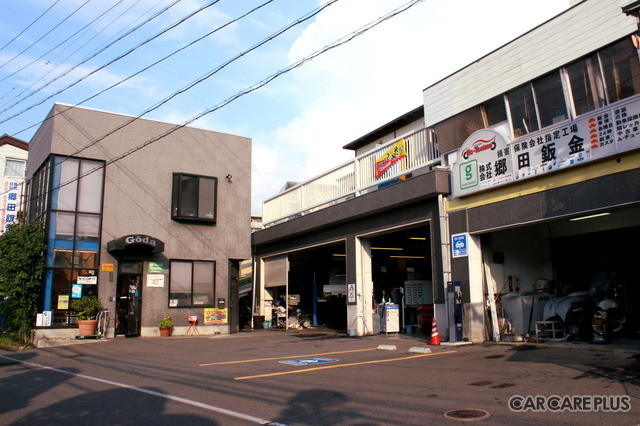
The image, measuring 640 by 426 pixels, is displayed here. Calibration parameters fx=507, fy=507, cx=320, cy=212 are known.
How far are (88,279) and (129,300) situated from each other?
185 cm

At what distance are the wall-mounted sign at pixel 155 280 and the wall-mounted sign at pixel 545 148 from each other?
12986 millimetres

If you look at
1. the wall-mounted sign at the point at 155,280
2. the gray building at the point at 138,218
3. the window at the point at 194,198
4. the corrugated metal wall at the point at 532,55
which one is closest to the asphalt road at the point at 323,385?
the gray building at the point at 138,218

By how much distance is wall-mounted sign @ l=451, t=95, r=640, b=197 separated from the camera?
35.8ft

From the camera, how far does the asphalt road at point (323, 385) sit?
6.35 m

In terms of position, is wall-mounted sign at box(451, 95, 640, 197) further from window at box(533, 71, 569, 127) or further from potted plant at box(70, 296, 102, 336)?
potted plant at box(70, 296, 102, 336)

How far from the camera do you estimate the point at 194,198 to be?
75.9 feet

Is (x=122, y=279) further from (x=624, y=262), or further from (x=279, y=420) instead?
(x=624, y=262)

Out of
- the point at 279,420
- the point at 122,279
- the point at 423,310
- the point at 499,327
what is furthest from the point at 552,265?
the point at 122,279

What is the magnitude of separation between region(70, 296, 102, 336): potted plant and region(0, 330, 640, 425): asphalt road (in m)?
5.09

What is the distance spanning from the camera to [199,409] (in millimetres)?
6848

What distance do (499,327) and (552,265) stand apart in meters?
3.50

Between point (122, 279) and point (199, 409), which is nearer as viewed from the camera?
point (199, 409)

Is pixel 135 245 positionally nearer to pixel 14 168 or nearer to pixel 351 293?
pixel 351 293

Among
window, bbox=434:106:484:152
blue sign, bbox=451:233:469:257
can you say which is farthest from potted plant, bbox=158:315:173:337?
window, bbox=434:106:484:152
